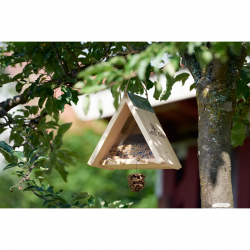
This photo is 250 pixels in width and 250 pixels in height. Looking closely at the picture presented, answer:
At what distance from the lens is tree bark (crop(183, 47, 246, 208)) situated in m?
1.13

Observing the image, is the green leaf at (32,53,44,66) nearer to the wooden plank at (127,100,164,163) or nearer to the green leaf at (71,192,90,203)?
the wooden plank at (127,100,164,163)

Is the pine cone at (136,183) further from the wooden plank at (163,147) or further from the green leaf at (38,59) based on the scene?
the green leaf at (38,59)

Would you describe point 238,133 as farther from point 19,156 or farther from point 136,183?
point 19,156

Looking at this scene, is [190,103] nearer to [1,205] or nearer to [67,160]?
[67,160]

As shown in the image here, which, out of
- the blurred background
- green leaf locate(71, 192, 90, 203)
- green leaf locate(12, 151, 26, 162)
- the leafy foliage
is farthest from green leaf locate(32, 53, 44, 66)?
the blurred background

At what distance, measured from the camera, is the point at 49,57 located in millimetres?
1693

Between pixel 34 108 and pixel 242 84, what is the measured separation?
118cm

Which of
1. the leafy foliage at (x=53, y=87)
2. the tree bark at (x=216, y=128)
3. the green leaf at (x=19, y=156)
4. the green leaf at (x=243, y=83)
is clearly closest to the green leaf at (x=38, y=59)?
the leafy foliage at (x=53, y=87)

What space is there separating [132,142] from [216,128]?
38 cm

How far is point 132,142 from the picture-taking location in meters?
1.41

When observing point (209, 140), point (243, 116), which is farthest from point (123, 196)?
point (209, 140)

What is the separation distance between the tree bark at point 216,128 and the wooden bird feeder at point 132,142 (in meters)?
0.16

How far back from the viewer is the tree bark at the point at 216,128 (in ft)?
3.69

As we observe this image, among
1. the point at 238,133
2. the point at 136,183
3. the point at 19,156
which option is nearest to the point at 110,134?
the point at 136,183
